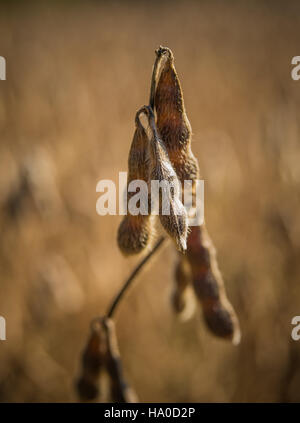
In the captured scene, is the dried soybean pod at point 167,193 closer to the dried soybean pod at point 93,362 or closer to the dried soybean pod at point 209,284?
the dried soybean pod at point 209,284

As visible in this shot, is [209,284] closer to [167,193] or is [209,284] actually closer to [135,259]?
[135,259]

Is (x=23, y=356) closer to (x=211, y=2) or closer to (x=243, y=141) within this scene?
(x=243, y=141)

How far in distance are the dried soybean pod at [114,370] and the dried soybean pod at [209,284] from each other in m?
0.41

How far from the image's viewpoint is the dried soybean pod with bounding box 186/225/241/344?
145cm

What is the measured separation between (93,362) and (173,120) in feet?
3.90

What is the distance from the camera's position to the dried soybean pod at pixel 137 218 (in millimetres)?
1197

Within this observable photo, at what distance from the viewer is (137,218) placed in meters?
1.25

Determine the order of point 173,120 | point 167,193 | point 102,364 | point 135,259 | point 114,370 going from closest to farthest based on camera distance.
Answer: point 167,193
point 173,120
point 135,259
point 114,370
point 102,364

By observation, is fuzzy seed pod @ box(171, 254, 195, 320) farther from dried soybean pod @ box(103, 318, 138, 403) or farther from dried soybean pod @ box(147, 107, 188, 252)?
dried soybean pod @ box(147, 107, 188, 252)

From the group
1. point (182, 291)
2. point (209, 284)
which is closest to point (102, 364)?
point (182, 291)

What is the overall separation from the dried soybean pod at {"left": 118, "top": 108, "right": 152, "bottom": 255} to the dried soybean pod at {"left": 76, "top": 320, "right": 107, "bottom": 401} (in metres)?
0.52

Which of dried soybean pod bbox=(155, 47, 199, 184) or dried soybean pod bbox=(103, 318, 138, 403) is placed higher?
dried soybean pod bbox=(155, 47, 199, 184)

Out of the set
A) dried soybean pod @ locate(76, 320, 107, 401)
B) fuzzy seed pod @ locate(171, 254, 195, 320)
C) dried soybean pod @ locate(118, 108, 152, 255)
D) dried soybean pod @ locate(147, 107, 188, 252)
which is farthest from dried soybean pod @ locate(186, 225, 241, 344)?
dried soybean pod @ locate(76, 320, 107, 401)

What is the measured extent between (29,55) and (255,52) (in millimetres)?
4597
